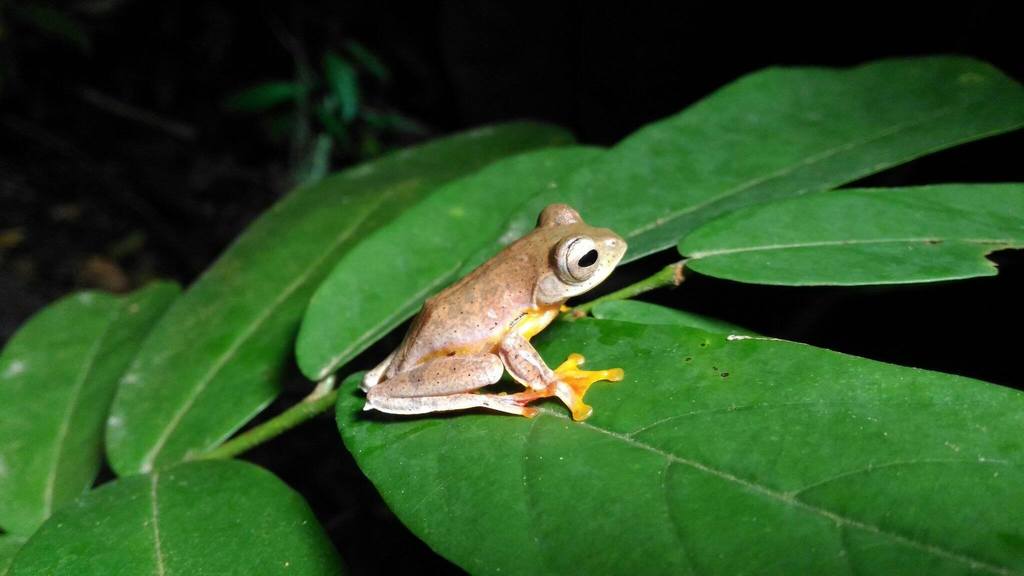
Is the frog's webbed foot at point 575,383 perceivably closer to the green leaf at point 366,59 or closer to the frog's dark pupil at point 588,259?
the frog's dark pupil at point 588,259

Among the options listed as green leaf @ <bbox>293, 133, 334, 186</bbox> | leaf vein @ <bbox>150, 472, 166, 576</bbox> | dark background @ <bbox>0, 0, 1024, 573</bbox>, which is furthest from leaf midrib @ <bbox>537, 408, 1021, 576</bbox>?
green leaf @ <bbox>293, 133, 334, 186</bbox>

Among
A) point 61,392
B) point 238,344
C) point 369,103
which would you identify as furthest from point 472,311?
point 369,103

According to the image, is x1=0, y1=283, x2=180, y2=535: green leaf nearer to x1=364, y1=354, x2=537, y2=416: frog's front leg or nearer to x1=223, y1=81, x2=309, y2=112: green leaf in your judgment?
x1=364, y1=354, x2=537, y2=416: frog's front leg

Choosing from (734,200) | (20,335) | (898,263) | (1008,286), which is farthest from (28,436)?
(1008,286)

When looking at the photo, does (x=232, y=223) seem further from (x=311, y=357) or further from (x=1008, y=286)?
(x=1008, y=286)

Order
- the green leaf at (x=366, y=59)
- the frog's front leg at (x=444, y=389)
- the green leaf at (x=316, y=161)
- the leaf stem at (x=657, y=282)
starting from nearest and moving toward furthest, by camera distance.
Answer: the frog's front leg at (x=444, y=389)
the leaf stem at (x=657, y=282)
the green leaf at (x=316, y=161)
the green leaf at (x=366, y=59)

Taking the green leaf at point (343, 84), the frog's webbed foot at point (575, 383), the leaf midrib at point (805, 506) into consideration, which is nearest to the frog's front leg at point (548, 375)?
the frog's webbed foot at point (575, 383)
